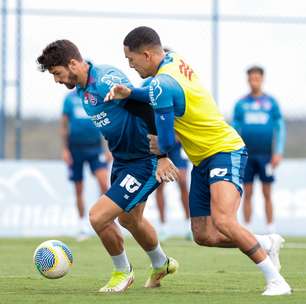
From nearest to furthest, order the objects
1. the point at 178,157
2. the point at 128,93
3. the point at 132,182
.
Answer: the point at 128,93, the point at 132,182, the point at 178,157

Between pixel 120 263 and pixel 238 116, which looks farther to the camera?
pixel 238 116

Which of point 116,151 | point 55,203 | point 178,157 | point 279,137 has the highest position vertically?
point 116,151

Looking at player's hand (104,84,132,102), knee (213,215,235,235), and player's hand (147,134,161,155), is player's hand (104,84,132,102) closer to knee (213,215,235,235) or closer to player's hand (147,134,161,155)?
player's hand (147,134,161,155)

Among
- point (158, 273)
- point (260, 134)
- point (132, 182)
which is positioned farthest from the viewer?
point (260, 134)

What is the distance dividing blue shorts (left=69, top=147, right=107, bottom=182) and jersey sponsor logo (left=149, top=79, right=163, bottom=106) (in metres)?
9.22

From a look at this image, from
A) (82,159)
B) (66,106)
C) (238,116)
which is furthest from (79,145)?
(238,116)

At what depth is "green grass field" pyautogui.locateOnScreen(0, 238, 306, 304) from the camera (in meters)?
9.80

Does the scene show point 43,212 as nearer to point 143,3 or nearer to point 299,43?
point 143,3

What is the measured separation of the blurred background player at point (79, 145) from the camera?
19.0m

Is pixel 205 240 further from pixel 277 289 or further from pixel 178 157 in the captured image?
pixel 178 157

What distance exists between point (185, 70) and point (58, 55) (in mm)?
1188

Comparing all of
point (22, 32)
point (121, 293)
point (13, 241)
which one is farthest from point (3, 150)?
point (121, 293)

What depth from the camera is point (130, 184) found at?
10539mm

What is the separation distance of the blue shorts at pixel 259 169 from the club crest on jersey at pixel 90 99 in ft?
28.8
